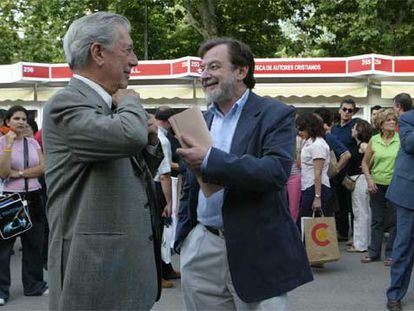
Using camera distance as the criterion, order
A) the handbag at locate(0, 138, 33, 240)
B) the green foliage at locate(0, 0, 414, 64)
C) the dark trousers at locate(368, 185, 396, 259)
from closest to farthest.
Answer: the handbag at locate(0, 138, 33, 240) → the dark trousers at locate(368, 185, 396, 259) → the green foliage at locate(0, 0, 414, 64)

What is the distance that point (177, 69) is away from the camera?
17.0 meters

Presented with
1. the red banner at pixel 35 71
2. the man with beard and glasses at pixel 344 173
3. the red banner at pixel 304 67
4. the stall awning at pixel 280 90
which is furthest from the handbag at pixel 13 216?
the red banner at pixel 35 71

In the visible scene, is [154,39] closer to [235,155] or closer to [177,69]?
[177,69]

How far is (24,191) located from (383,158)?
4207 mm

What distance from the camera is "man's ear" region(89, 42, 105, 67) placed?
2473 millimetres

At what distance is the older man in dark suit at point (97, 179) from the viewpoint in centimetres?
236

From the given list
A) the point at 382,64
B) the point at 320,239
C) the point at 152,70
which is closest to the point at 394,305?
the point at 320,239

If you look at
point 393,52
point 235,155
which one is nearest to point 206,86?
point 235,155

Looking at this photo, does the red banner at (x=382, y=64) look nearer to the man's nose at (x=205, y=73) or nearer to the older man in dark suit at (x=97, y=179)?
the man's nose at (x=205, y=73)

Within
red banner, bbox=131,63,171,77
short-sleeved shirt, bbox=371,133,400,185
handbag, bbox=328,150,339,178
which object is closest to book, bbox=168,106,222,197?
short-sleeved shirt, bbox=371,133,400,185

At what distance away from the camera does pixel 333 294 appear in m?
6.51

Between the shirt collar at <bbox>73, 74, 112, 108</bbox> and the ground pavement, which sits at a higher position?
the shirt collar at <bbox>73, 74, 112, 108</bbox>

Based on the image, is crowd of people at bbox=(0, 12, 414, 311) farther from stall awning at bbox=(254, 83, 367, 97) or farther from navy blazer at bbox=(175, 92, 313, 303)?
→ stall awning at bbox=(254, 83, 367, 97)

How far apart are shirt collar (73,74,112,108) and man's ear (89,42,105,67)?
0.26 ft
